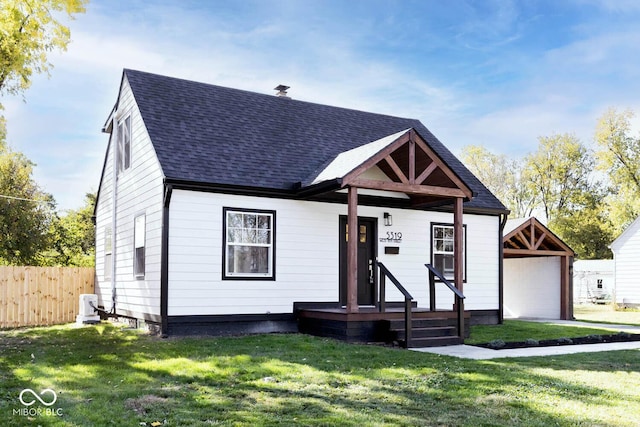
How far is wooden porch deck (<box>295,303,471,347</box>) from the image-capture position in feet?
37.6

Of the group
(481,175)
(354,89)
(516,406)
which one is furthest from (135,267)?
(481,175)

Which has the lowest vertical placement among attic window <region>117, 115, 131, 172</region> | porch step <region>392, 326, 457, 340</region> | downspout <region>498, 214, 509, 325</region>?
porch step <region>392, 326, 457, 340</region>

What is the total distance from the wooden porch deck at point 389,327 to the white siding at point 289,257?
123 centimetres

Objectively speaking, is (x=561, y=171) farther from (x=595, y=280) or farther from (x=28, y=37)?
Answer: (x=28, y=37)

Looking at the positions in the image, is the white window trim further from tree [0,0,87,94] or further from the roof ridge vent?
the roof ridge vent

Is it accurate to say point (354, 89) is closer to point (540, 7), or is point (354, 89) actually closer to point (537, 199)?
point (540, 7)

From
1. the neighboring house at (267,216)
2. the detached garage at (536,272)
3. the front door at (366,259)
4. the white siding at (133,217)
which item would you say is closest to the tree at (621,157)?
the detached garage at (536,272)

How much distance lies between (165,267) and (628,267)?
2206 centimetres

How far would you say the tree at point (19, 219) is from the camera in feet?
88.2

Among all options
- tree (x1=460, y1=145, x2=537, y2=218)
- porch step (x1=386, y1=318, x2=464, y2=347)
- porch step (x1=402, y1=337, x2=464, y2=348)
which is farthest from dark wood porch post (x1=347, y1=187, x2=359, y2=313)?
tree (x1=460, y1=145, x2=537, y2=218)

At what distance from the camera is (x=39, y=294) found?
1639cm

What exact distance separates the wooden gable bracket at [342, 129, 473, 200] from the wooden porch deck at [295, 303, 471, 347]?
7.83ft

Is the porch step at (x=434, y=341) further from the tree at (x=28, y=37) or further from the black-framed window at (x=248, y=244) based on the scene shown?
the tree at (x=28, y=37)

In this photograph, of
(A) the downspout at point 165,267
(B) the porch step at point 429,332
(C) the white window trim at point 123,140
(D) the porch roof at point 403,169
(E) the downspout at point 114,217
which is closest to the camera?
(B) the porch step at point 429,332
